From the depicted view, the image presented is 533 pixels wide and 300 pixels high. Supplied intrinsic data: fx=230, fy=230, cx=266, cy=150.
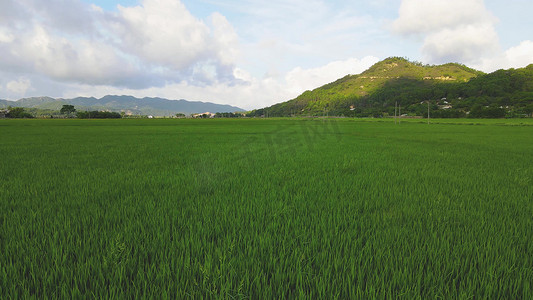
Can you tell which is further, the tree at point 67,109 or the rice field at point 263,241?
the tree at point 67,109

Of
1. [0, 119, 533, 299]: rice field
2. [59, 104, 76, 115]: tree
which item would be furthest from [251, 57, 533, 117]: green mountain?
[59, 104, 76, 115]: tree

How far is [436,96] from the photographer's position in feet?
373

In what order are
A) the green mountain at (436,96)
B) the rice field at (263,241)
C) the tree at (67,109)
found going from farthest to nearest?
1. the tree at (67,109)
2. the green mountain at (436,96)
3. the rice field at (263,241)

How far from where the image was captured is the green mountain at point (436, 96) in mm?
82250

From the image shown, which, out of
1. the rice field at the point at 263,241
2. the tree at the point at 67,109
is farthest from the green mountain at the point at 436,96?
the tree at the point at 67,109

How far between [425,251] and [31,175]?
24.5 feet

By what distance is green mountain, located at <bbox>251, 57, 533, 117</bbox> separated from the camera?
8225cm

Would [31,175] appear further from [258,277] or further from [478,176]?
[478,176]

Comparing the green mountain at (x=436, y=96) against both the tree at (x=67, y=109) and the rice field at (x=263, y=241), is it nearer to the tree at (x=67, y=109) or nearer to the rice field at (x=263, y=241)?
the rice field at (x=263, y=241)

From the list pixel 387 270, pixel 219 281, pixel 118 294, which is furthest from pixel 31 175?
pixel 387 270

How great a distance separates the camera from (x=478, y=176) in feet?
18.1

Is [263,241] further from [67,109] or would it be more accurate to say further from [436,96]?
[67,109]

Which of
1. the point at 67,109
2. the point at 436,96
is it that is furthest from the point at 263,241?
the point at 67,109

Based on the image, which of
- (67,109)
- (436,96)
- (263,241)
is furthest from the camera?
(67,109)
